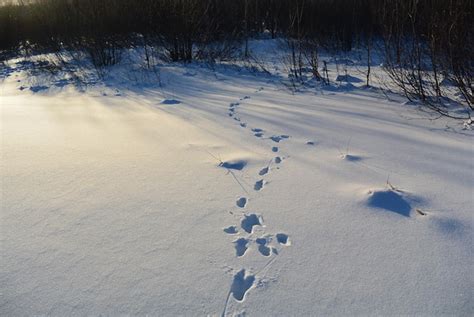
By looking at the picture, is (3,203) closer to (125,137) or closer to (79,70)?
(125,137)

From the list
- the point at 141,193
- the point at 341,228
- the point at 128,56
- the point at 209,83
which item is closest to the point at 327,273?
the point at 341,228

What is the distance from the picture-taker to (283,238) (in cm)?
170

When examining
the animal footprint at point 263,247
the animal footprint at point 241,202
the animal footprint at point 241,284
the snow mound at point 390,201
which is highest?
the snow mound at point 390,201

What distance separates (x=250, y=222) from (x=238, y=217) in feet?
0.26

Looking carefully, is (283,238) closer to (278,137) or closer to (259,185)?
(259,185)

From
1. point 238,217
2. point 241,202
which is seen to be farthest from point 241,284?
point 241,202

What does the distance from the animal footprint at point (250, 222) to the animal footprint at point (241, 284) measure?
333 millimetres

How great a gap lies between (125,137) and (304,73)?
4.21m

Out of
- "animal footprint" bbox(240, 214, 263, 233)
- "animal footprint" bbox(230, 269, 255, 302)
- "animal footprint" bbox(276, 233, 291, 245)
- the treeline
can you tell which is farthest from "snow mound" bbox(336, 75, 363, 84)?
"animal footprint" bbox(230, 269, 255, 302)

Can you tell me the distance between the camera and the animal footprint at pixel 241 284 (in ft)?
4.46

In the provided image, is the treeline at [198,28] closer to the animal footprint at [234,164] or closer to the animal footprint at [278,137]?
the animal footprint at [278,137]

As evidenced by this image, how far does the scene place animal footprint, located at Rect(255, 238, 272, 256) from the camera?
5.24ft

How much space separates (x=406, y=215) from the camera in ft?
6.01

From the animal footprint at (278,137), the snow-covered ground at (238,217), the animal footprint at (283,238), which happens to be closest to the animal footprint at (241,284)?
the snow-covered ground at (238,217)
